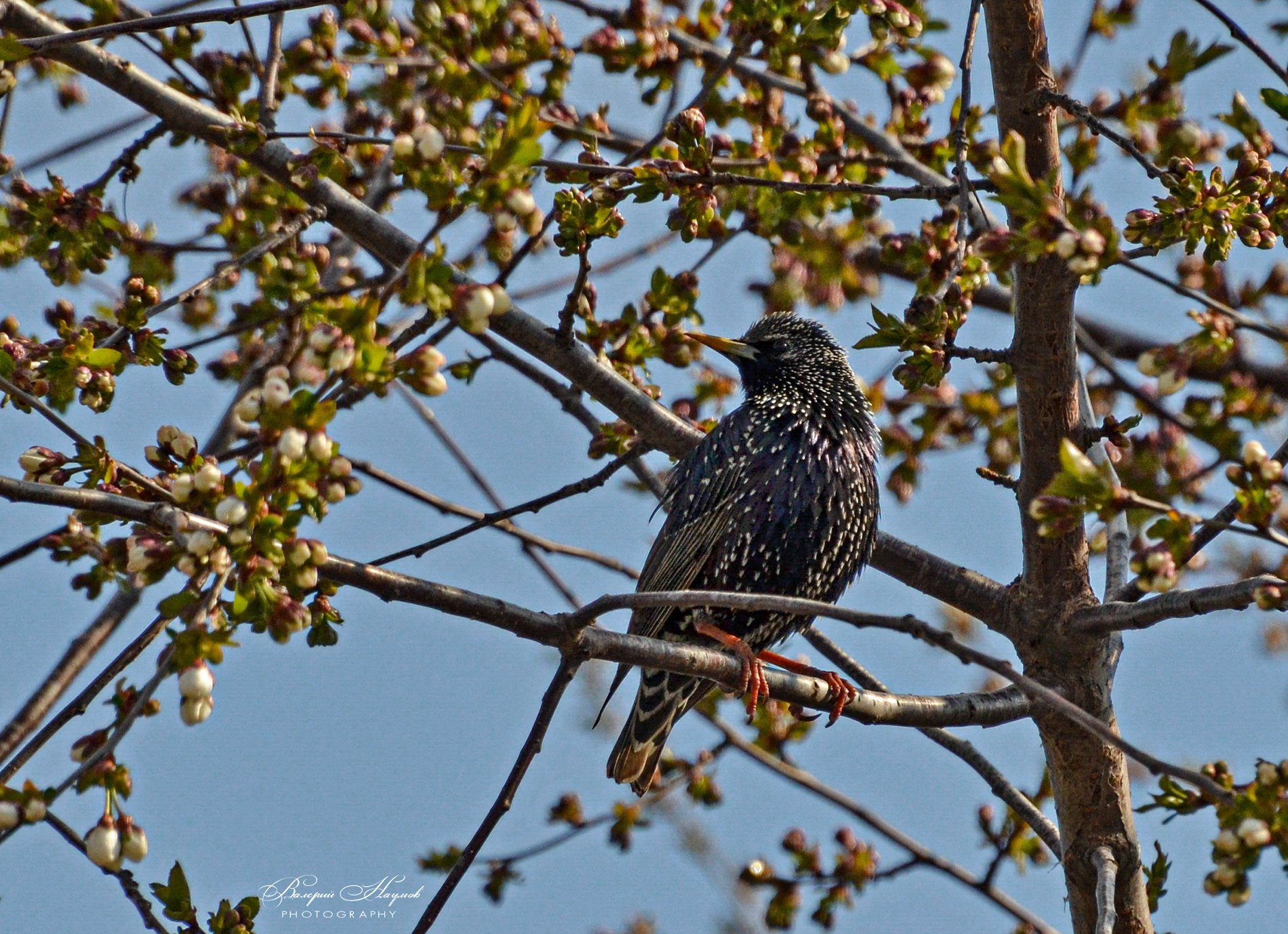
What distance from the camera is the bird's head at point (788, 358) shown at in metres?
5.64

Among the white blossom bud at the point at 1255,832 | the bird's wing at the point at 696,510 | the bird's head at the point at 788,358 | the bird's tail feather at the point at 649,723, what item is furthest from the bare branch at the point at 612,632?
the bird's head at the point at 788,358

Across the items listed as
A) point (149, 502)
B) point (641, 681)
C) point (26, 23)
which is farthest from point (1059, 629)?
point (26, 23)

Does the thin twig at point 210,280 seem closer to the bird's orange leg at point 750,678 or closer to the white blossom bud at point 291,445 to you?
the white blossom bud at point 291,445

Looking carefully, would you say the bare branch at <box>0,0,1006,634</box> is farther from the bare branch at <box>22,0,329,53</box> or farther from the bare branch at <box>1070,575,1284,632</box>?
the bare branch at <box>22,0,329,53</box>

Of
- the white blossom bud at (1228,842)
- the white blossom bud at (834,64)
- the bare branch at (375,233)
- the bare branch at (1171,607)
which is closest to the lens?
the white blossom bud at (1228,842)

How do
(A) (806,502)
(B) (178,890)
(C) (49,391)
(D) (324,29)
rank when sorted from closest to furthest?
(B) (178,890) < (C) (49,391) < (D) (324,29) < (A) (806,502)

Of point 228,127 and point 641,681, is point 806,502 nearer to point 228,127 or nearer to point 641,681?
point 641,681

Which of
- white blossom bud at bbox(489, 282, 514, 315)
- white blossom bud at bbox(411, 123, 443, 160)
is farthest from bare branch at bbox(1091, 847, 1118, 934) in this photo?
white blossom bud at bbox(411, 123, 443, 160)

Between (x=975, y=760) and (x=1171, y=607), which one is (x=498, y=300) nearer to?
(x=1171, y=607)

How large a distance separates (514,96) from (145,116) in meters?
1.74

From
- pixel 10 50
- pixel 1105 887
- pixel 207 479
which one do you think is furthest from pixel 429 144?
pixel 1105 887

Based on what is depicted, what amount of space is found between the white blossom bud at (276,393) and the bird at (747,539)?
2.67 metres

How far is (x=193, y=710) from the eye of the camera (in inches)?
88.6

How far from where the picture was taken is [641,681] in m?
5.03
